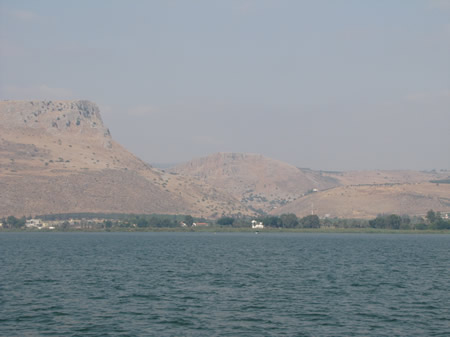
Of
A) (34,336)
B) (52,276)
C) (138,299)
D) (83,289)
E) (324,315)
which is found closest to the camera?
(34,336)

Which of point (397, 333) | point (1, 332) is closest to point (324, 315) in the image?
point (397, 333)

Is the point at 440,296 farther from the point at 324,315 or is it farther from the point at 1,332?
the point at 1,332

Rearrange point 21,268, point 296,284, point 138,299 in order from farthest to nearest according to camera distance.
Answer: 1. point 21,268
2. point 296,284
3. point 138,299

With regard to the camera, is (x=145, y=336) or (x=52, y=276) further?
(x=52, y=276)

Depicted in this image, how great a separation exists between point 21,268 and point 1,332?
45564mm

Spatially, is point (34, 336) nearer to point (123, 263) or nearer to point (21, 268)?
point (21, 268)

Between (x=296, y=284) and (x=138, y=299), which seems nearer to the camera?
(x=138, y=299)

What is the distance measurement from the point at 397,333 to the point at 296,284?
26114 millimetres

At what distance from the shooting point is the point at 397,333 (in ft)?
143

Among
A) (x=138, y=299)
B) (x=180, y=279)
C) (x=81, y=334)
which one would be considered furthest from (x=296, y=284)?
(x=81, y=334)

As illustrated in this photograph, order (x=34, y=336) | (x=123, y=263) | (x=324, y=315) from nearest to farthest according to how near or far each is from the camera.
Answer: (x=34, y=336) < (x=324, y=315) < (x=123, y=263)

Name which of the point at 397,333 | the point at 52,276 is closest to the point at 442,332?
the point at 397,333

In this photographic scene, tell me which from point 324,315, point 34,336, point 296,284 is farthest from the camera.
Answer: point 296,284

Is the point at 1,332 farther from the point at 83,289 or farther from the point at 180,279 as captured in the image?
the point at 180,279
